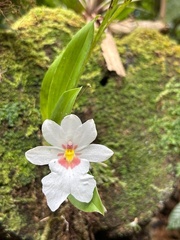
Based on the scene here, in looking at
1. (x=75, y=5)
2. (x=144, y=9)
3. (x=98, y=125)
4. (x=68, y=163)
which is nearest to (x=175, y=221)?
(x=68, y=163)

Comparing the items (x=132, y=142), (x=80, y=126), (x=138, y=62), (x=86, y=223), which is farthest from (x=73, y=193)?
(x=138, y=62)

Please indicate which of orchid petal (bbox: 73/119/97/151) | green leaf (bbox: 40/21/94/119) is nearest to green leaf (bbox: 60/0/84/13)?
green leaf (bbox: 40/21/94/119)

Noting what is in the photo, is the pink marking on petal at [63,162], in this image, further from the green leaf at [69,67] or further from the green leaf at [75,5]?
the green leaf at [75,5]

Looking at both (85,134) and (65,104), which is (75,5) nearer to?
(65,104)

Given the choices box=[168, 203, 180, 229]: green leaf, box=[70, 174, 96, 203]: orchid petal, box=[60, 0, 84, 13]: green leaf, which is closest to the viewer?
box=[70, 174, 96, 203]: orchid petal

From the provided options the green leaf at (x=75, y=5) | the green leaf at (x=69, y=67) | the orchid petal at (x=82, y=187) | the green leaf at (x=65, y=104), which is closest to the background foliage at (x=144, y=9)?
the green leaf at (x=75, y=5)

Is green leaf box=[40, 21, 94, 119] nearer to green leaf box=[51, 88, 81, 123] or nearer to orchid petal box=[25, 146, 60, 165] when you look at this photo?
green leaf box=[51, 88, 81, 123]
